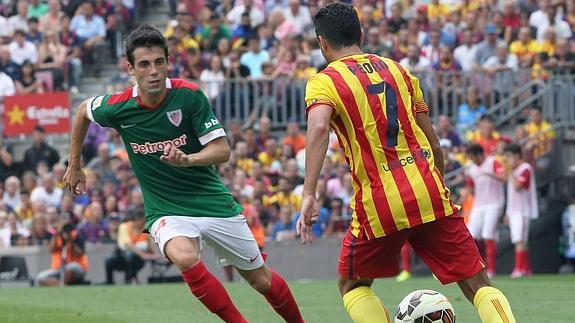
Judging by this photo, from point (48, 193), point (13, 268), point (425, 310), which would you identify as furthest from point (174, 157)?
point (48, 193)

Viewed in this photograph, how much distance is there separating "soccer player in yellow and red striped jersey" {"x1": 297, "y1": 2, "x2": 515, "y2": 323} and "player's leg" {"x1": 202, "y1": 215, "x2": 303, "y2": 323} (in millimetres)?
1549

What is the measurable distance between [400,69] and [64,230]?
1358 centimetres

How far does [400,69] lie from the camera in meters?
8.39

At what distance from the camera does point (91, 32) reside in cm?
2780

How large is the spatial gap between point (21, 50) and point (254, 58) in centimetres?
456

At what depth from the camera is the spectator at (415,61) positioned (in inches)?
945

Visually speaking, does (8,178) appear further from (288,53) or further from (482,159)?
(482,159)

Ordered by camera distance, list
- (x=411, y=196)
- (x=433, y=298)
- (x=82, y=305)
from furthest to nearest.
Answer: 1. (x=82, y=305)
2. (x=433, y=298)
3. (x=411, y=196)

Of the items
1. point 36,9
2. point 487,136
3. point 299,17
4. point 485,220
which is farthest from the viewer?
point 36,9

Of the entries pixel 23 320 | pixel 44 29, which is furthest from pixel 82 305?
pixel 44 29

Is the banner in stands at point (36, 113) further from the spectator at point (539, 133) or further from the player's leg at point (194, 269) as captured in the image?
the player's leg at point (194, 269)

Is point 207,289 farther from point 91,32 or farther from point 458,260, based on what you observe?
point 91,32

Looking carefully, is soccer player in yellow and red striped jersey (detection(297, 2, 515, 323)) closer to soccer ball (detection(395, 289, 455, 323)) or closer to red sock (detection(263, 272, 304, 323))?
soccer ball (detection(395, 289, 455, 323))

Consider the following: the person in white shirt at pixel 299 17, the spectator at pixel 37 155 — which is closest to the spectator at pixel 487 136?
the person in white shirt at pixel 299 17
